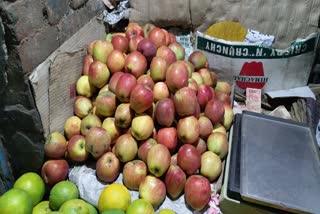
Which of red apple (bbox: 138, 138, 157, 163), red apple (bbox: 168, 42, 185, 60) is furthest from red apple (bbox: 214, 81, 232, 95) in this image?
red apple (bbox: 138, 138, 157, 163)

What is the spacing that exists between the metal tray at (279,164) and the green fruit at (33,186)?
3.53ft

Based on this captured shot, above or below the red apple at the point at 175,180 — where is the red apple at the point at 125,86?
above

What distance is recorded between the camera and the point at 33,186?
189cm

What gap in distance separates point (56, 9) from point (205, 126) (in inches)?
39.5

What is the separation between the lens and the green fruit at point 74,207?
5.53 ft

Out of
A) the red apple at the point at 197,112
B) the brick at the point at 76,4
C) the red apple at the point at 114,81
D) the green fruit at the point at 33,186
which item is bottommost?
the green fruit at the point at 33,186

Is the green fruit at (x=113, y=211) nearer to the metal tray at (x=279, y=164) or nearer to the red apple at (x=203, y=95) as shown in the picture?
the metal tray at (x=279, y=164)

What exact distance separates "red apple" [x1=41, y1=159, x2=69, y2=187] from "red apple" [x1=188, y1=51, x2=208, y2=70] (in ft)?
3.14

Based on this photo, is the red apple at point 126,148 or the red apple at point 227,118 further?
the red apple at point 227,118

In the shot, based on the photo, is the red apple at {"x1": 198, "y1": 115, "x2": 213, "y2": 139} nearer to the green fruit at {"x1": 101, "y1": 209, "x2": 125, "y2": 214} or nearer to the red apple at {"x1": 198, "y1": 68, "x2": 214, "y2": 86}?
the red apple at {"x1": 198, "y1": 68, "x2": 214, "y2": 86}

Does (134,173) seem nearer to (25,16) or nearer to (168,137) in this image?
(168,137)

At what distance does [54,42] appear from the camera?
1.91m

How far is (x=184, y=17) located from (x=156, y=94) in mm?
715

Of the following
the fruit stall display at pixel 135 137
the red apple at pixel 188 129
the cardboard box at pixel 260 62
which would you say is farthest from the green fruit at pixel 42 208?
the cardboard box at pixel 260 62
